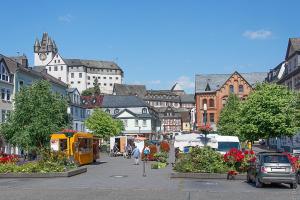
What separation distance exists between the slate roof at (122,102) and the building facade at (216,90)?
1569cm

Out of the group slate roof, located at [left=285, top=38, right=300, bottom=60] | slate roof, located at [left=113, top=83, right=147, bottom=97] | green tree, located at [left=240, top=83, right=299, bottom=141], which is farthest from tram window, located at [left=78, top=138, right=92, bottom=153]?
slate roof, located at [left=113, top=83, right=147, bottom=97]

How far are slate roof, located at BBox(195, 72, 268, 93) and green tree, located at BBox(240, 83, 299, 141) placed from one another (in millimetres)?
53551

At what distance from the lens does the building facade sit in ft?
319

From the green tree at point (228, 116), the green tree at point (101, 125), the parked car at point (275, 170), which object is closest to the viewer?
the parked car at point (275, 170)

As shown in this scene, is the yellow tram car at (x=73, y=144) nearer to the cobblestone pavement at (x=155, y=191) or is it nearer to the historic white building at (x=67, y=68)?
the cobblestone pavement at (x=155, y=191)

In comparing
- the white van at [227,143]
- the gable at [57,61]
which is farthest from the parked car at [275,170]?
the gable at [57,61]

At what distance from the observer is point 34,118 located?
4481 centimetres

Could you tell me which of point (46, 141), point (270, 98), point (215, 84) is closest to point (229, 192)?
point (270, 98)

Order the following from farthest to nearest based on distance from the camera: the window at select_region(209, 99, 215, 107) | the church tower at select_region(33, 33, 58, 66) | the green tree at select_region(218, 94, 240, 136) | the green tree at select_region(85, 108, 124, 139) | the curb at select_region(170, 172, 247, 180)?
the church tower at select_region(33, 33, 58, 66), the window at select_region(209, 99, 215, 107), the green tree at select_region(85, 108, 124, 139), the green tree at select_region(218, 94, 240, 136), the curb at select_region(170, 172, 247, 180)

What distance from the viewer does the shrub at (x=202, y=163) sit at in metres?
24.6

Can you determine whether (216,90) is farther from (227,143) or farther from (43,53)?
(43,53)

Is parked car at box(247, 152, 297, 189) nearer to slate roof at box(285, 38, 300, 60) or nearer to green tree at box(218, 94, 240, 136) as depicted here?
slate roof at box(285, 38, 300, 60)

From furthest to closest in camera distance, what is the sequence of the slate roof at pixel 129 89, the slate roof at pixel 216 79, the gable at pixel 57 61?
the gable at pixel 57 61 < the slate roof at pixel 129 89 < the slate roof at pixel 216 79

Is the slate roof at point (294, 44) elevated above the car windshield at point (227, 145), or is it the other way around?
the slate roof at point (294, 44)
